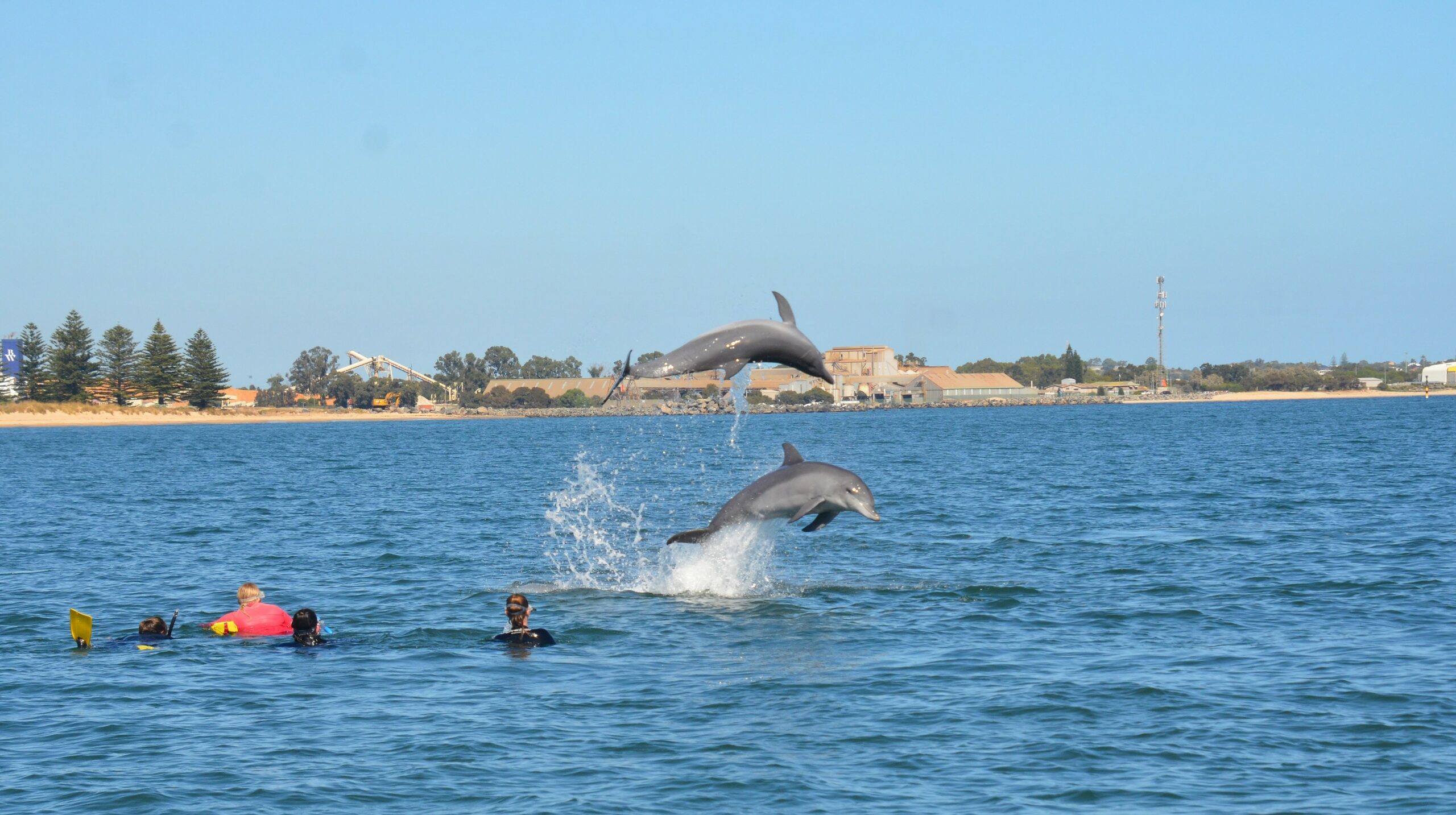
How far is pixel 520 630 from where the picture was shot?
21812mm

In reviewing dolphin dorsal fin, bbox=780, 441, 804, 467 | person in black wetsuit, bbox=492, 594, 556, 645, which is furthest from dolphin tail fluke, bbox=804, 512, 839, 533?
person in black wetsuit, bbox=492, 594, 556, 645

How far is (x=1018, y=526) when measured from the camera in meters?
41.6

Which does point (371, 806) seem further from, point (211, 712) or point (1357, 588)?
point (1357, 588)

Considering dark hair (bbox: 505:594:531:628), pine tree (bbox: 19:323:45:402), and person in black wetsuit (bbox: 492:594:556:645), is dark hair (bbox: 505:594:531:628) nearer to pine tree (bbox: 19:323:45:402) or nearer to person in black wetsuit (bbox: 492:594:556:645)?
person in black wetsuit (bbox: 492:594:556:645)

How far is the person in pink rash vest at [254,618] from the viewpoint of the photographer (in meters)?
22.9

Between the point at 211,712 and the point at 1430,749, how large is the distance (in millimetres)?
15572

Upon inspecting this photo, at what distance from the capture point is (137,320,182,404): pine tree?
184 metres

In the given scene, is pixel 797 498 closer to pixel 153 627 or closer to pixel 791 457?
pixel 791 457

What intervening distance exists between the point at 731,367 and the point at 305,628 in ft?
28.2

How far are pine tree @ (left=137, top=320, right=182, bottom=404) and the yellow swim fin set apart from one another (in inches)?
6890

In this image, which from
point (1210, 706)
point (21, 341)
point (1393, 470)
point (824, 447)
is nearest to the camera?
point (1210, 706)

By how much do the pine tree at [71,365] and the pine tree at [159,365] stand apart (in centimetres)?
638

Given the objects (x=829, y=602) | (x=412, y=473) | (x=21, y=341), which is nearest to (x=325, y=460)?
(x=412, y=473)

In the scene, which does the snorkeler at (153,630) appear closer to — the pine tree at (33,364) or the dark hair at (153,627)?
the dark hair at (153,627)
